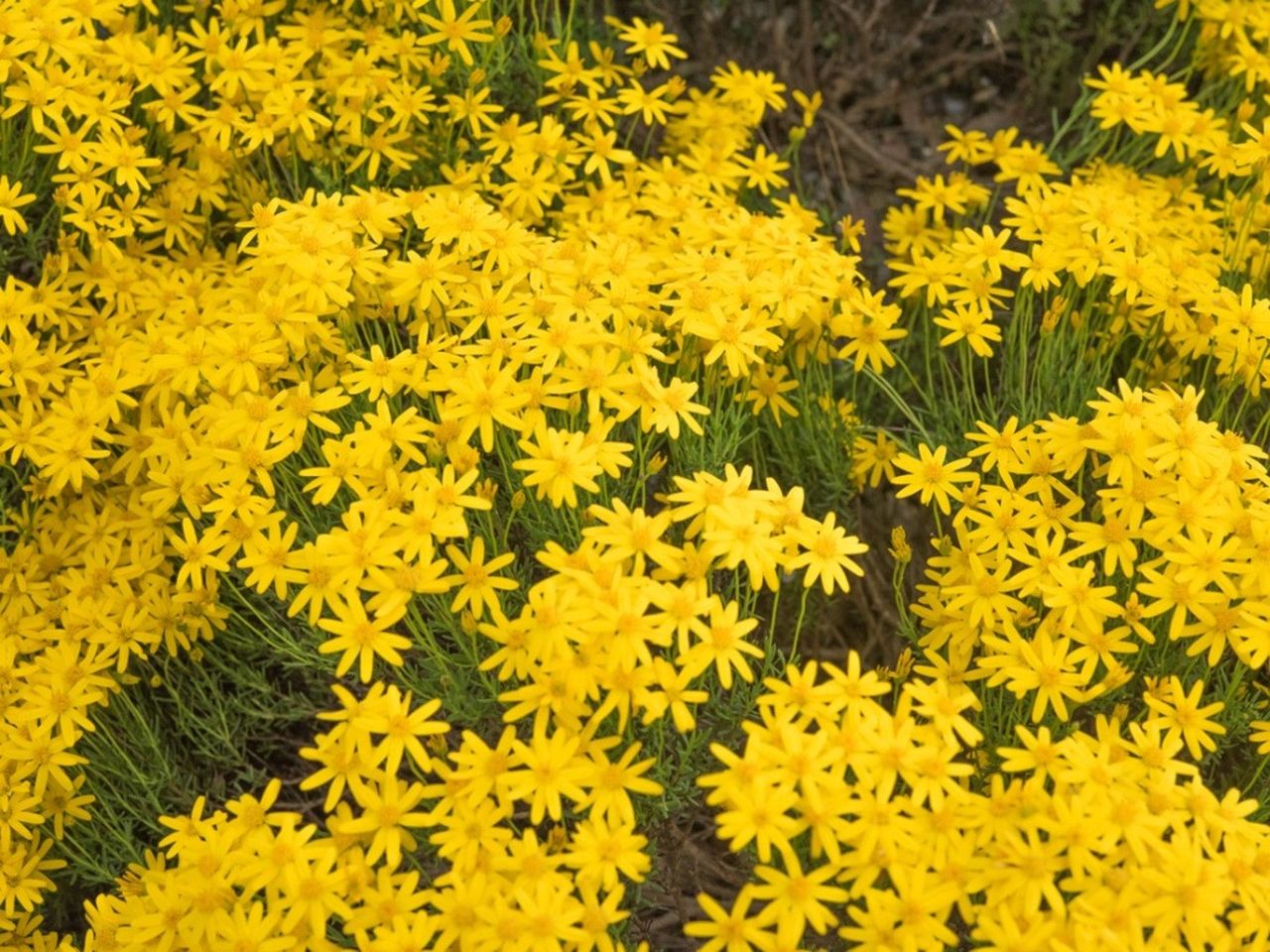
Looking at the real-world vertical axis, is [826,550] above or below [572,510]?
above

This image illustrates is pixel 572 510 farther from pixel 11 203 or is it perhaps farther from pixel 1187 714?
pixel 11 203

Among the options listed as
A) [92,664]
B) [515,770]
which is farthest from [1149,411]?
[92,664]

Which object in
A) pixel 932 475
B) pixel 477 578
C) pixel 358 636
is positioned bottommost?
pixel 358 636

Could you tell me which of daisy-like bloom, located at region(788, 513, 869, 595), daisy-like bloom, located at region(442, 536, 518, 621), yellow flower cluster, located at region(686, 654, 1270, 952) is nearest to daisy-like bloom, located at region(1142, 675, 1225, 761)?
yellow flower cluster, located at region(686, 654, 1270, 952)

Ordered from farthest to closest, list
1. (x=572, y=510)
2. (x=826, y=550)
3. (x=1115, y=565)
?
(x=572, y=510) < (x=1115, y=565) < (x=826, y=550)

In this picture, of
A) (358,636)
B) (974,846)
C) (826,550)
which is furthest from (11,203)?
(974,846)

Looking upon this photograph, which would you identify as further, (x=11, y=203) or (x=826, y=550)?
(x=11, y=203)

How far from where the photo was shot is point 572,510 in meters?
2.88

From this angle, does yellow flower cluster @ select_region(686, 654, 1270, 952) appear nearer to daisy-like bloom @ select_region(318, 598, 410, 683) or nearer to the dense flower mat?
the dense flower mat

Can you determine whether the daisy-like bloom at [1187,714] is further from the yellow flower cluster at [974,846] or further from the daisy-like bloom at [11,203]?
the daisy-like bloom at [11,203]

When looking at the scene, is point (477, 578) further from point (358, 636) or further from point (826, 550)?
point (826, 550)

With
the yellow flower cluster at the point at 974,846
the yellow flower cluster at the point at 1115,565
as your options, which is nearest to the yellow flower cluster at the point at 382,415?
the yellow flower cluster at the point at 974,846

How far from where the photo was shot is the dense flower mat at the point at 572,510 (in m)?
2.32

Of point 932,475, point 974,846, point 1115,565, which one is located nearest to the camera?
point 974,846
